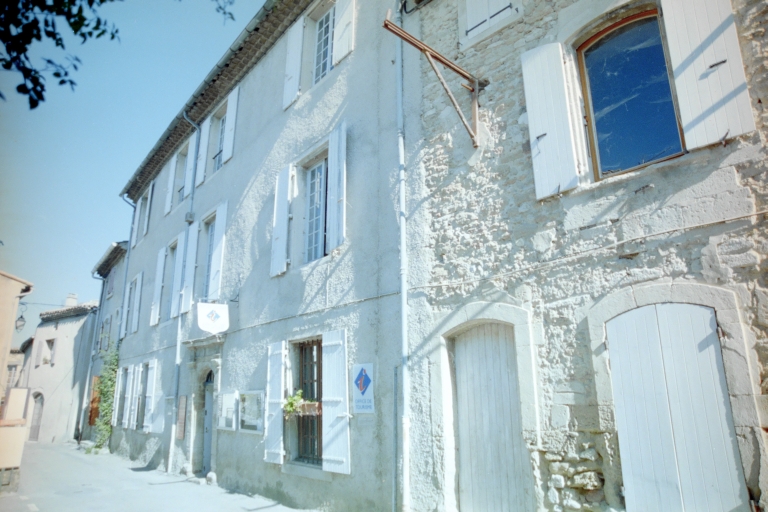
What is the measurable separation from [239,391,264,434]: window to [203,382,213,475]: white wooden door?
2.02 meters

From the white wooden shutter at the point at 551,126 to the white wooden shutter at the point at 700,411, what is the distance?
1371 mm

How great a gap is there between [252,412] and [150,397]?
523 cm

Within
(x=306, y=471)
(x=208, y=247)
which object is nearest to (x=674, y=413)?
(x=306, y=471)

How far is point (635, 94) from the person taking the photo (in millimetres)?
4336

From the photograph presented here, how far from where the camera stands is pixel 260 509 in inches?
269

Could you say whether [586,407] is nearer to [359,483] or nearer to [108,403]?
[359,483]

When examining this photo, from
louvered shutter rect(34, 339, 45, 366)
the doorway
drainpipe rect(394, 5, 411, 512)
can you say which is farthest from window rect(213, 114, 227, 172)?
louvered shutter rect(34, 339, 45, 366)

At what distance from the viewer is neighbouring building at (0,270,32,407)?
3.42m

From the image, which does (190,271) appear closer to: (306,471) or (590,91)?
(306,471)

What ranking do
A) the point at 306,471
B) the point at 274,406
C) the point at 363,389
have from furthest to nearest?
1. the point at 274,406
2. the point at 306,471
3. the point at 363,389

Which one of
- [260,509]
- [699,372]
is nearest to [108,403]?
[260,509]

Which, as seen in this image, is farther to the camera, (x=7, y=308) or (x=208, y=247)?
(x=208, y=247)

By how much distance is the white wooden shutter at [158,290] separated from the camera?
1252 centimetres

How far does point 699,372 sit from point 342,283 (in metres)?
4.03
